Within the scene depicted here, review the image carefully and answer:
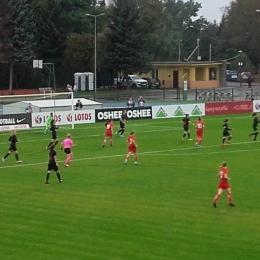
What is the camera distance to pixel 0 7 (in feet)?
259

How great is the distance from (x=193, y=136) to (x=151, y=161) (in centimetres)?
1171

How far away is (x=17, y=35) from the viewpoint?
7988 centimetres

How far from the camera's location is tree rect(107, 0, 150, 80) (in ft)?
281

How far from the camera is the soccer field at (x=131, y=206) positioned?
17312mm

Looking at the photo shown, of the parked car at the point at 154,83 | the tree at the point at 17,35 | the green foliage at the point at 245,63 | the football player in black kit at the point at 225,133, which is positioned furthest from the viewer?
the green foliage at the point at 245,63

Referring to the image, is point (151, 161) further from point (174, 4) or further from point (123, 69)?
point (174, 4)

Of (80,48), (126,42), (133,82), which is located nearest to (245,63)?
(133,82)

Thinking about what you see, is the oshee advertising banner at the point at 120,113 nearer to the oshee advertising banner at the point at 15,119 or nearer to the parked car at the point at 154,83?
the oshee advertising banner at the point at 15,119

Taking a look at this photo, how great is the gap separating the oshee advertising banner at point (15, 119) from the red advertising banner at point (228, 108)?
18172 mm

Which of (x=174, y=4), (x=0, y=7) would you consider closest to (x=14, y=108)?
(x=0, y=7)

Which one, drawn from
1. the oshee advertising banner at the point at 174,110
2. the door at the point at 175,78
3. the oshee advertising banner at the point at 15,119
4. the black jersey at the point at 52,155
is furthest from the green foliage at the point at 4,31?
the black jersey at the point at 52,155

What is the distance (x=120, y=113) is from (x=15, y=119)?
990 centimetres

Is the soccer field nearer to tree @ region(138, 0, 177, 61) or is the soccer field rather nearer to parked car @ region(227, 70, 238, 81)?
tree @ region(138, 0, 177, 61)

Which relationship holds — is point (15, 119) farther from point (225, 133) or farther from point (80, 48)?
point (80, 48)
